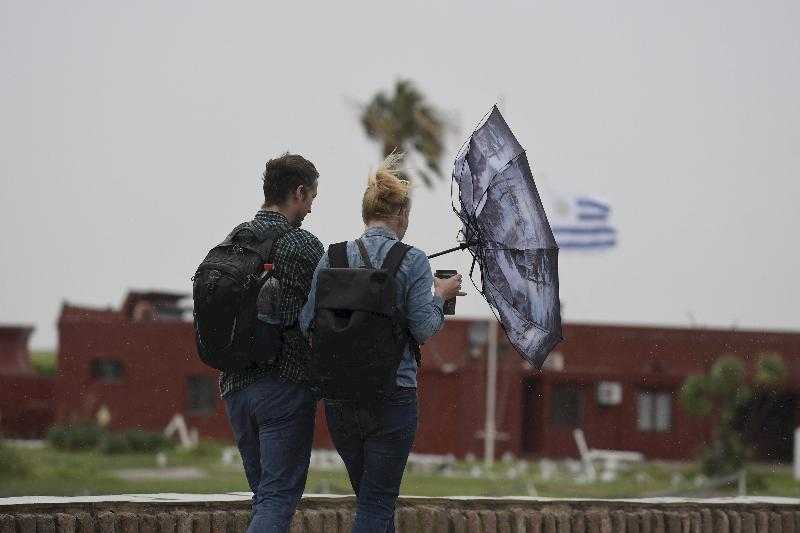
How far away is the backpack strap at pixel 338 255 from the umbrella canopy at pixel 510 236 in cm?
77

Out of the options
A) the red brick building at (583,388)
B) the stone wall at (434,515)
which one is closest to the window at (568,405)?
the red brick building at (583,388)

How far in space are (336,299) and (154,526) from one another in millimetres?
2013

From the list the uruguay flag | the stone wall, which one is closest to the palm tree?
the uruguay flag

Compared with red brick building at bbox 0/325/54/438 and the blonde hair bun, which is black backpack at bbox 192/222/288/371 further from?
red brick building at bbox 0/325/54/438

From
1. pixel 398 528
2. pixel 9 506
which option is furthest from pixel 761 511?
pixel 9 506

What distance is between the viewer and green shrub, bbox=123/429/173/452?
1922 inches

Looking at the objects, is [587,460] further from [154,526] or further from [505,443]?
[154,526]

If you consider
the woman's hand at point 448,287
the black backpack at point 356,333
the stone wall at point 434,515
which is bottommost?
the stone wall at point 434,515

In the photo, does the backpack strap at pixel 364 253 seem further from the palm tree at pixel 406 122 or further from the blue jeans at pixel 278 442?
the palm tree at pixel 406 122

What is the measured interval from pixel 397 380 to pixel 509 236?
1.16 meters

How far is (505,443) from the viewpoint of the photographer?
45.8 metres

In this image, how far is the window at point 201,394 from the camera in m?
48.9

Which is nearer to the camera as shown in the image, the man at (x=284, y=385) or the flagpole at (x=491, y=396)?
the man at (x=284, y=385)

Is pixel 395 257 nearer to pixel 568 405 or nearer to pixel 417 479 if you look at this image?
pixel 417 479
